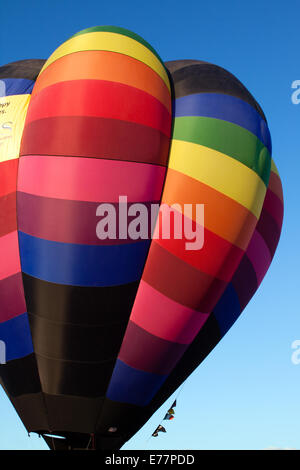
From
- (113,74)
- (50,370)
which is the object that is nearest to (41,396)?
(50,370)

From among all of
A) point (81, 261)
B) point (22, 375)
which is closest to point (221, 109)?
point (81, 261)

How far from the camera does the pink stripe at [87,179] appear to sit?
23.0 ft

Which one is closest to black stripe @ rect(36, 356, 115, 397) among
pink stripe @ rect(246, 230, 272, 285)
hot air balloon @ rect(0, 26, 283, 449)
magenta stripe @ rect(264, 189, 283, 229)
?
hot air balloon @ rect(0, 26, 283, 449)

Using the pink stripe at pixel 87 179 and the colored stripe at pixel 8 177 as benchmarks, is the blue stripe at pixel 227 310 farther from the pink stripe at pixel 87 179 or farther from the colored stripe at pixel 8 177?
the colored stripe at pixel 8 177

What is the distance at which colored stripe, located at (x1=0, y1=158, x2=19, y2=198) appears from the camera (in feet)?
24.1

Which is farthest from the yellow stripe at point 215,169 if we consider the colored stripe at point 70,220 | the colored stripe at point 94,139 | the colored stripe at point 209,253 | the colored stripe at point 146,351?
the colored stripe at point 146,351

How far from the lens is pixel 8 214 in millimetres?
7332

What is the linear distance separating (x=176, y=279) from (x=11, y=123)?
312 cm

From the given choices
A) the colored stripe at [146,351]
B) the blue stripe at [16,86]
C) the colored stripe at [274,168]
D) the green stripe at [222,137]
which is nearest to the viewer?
the colored stripe at [146,351]

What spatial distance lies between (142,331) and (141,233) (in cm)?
132

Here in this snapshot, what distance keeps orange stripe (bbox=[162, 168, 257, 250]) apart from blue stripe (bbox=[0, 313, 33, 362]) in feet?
8.31

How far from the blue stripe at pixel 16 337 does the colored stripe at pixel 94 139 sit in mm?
2273

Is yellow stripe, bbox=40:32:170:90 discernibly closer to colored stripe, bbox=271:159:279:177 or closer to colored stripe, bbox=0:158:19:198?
colored stripe, bbox=0:158:19:198

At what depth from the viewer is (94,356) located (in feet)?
24.2
